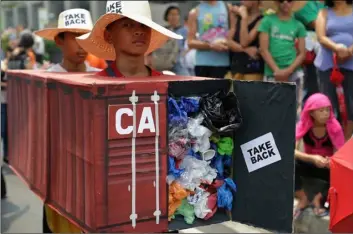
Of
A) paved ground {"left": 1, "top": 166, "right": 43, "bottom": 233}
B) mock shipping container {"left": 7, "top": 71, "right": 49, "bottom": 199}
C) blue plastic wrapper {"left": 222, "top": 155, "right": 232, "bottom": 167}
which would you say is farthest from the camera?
paved ground {"left": 1, "top": 166, "right": 43, "bottom": 233}

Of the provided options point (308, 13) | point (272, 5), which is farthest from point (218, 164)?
point (308, 13)

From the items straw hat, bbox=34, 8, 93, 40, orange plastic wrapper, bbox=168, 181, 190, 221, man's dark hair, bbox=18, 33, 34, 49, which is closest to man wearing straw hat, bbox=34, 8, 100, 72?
straw hat, bbox=34, 8, 93, 40

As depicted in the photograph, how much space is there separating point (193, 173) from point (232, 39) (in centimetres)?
252

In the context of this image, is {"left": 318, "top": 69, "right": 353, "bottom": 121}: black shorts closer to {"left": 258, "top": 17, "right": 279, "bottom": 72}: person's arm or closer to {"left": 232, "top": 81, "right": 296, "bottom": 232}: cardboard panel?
{"left": 258, "top": 17, "right": 279, "bottom": 72}: person's arm

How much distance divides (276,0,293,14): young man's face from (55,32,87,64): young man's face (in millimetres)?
1819

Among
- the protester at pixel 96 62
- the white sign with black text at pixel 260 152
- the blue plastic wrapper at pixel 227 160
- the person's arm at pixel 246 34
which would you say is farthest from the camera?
the person's arm at pixel 246 34

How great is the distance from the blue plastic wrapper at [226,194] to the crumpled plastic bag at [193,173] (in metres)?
0.08

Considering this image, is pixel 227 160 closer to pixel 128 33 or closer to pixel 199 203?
pixel 199 203

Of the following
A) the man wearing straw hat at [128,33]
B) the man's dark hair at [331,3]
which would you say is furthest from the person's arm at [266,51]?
the man wearing straw hat at [128,33]

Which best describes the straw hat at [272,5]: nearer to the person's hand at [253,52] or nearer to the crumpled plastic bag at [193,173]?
the person's hand at [253,52]

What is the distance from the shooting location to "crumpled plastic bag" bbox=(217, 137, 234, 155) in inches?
88.1

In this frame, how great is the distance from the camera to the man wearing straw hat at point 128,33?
229 cm

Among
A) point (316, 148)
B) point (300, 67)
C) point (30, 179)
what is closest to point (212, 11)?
point (300, 67)

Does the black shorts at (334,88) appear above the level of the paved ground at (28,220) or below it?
above
